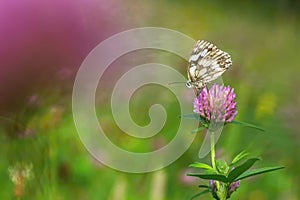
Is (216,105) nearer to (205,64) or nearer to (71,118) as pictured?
(205,64)

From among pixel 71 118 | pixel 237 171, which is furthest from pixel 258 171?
pixel 71 118

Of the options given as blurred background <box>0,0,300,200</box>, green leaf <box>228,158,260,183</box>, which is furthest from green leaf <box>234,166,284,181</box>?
blurred background <box>0,0,300,200</box>

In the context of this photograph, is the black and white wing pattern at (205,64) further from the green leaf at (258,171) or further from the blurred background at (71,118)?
the blurred background at (71,118)

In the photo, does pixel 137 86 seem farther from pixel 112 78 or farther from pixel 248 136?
pixel 248 136

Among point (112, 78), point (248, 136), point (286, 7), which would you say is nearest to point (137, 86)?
point (112, 78)

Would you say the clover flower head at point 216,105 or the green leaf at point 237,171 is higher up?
the clover flower head at point 216,105

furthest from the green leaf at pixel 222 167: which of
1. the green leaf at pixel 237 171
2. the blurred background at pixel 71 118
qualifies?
the blurred background at pixel 71 118

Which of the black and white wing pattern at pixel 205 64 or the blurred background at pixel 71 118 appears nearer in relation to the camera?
the black and white wing pattern at pixel 205 64
